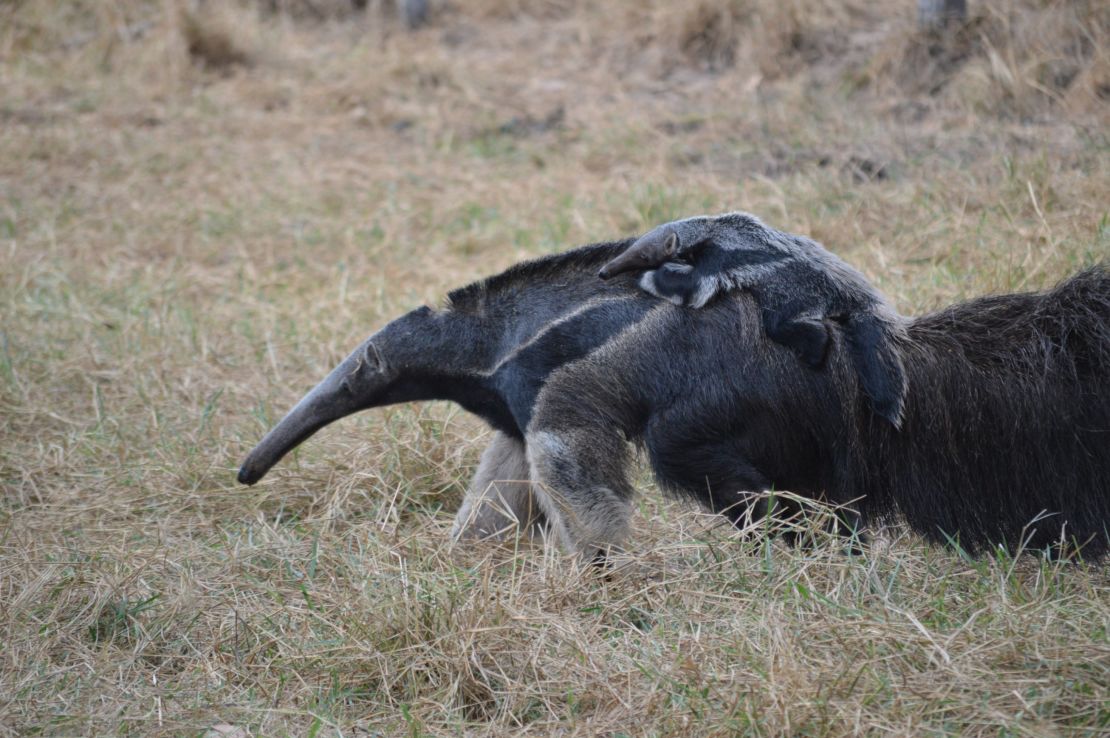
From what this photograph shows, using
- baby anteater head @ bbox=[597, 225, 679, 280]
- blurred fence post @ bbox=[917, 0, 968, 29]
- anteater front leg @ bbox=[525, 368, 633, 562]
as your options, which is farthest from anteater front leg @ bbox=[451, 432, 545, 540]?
blurred fence post @ bbox=[917, 0, 968, 29]

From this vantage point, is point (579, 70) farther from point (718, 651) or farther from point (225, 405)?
point (718, 651)

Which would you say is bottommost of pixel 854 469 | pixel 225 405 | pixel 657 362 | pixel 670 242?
pixel 225 405

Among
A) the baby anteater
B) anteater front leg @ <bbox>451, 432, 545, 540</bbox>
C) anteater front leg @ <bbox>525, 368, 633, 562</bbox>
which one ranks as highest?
the baby anteater

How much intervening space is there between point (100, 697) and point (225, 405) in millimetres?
2675

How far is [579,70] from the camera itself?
11742 mm

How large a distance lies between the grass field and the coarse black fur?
197 millimetres

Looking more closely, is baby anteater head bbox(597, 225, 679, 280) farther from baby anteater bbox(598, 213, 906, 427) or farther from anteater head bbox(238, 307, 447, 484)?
anteater head bbox(238, 307, 447, 484)

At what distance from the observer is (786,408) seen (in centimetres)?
408

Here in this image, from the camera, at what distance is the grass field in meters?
3.46

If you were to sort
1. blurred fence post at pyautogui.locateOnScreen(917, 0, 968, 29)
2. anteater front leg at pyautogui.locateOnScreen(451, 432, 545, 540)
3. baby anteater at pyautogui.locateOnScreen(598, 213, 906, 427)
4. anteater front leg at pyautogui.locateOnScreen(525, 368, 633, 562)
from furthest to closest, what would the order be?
blurred fence post at pyautogui.locateOnScreen(917, 0, 968, 29)
anteater front leg at pyautogui.locateOnScreen(451, 432, 545, 540)
anteater front leg at pyautogui.locateOnScreen(525, 368, 633, 562)
baby anteater at pyautogui.locateOnScreen(598, 213, 906, 427)

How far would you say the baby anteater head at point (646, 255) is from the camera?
168 inches

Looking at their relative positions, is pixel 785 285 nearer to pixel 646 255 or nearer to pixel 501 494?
pixel 646 255

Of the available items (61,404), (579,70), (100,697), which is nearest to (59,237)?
(61,404)

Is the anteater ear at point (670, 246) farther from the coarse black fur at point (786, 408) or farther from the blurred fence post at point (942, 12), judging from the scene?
the blurred fence post at point (942, 12)
